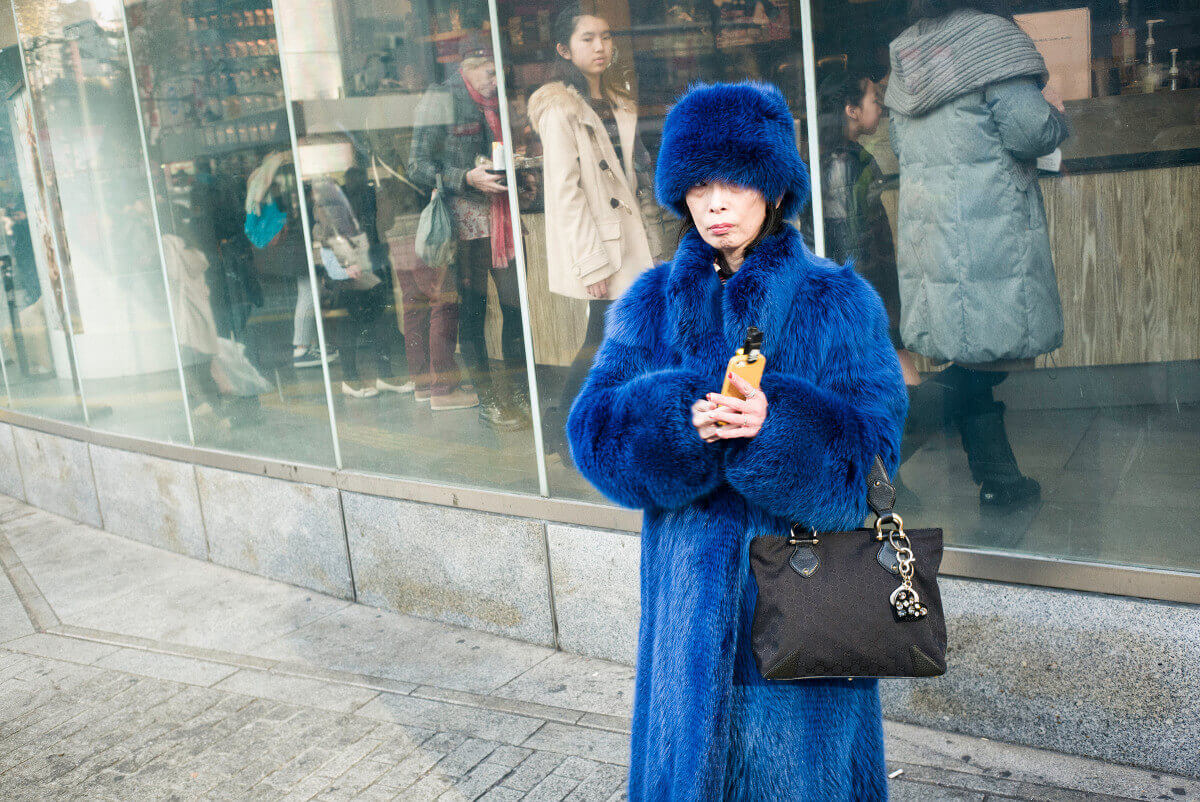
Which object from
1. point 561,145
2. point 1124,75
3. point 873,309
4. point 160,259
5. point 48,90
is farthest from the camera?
point 48,90

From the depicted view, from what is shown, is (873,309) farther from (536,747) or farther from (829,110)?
(536,747)

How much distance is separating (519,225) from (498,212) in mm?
150

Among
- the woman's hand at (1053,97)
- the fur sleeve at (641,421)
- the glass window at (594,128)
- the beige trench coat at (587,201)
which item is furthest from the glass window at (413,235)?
the fur sleeve at (641,421)

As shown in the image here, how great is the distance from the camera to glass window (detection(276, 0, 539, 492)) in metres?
5.26

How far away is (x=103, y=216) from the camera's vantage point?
8273 millimetres

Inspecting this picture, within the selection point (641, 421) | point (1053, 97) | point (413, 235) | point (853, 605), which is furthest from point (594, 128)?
point (853, 605)

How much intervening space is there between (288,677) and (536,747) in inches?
59.3

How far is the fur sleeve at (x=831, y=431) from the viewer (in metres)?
2.25

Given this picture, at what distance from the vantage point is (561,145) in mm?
4863

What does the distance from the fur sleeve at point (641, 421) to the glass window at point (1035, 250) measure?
164 centimetres

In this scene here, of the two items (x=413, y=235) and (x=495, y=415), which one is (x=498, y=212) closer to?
(x=413, y=235)

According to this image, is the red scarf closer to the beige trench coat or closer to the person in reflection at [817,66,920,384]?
the beige trench coat

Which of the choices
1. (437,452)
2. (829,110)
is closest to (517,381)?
(437,452)

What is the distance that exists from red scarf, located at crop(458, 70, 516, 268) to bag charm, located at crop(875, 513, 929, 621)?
10.7 feet
